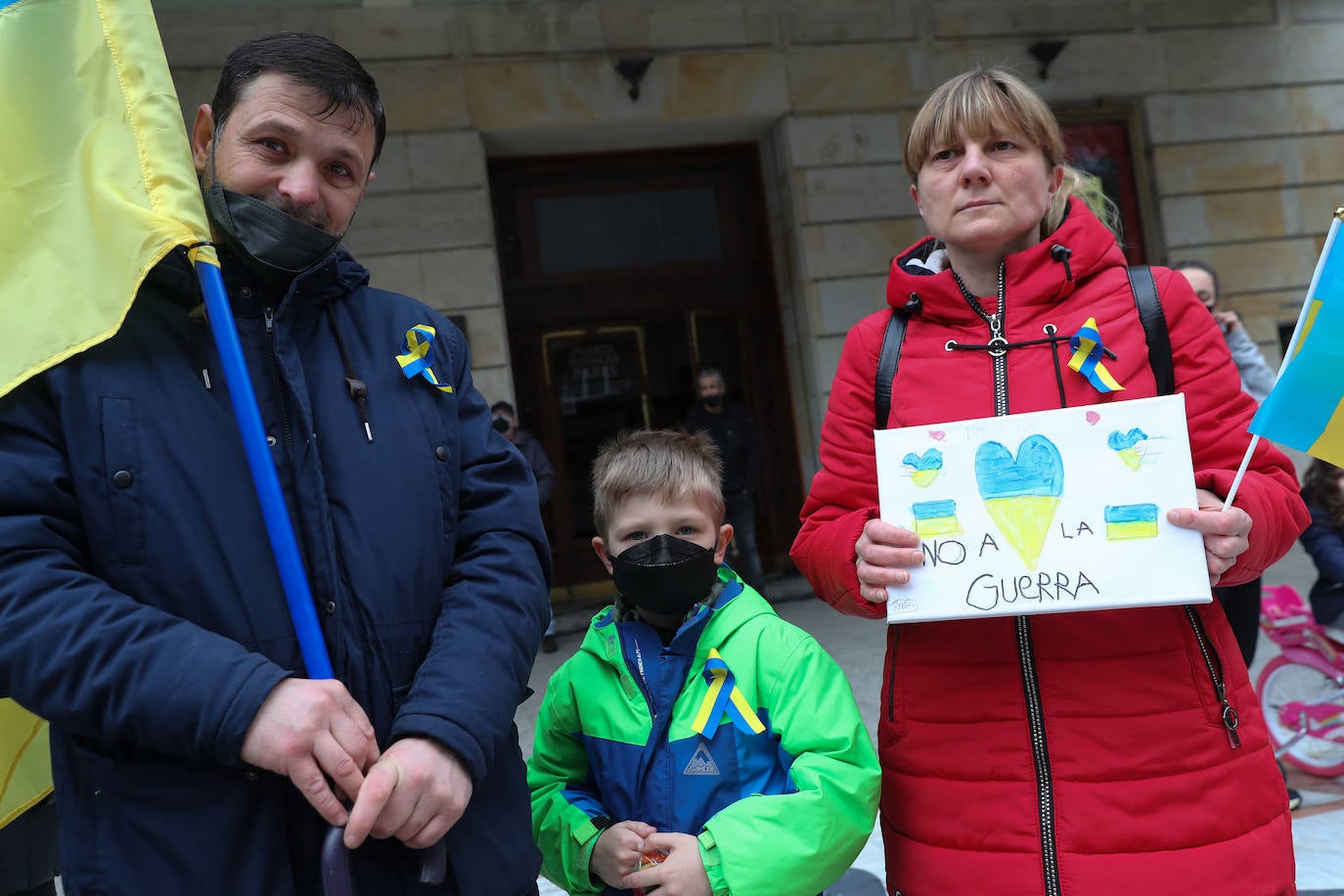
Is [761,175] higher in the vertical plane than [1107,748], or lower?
higher

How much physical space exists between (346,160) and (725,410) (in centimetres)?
730

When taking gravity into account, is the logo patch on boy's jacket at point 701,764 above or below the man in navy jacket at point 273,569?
below

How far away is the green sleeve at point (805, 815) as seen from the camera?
1.82m

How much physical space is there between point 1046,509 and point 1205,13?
10308mm

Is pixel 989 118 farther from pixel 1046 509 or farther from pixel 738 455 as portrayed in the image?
pixel 738 455

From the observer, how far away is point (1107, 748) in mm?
1742

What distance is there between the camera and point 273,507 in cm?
147

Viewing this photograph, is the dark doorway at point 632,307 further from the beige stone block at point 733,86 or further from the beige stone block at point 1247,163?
the beige stone block at point 1247,163

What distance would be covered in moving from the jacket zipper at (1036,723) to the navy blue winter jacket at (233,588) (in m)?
0.80

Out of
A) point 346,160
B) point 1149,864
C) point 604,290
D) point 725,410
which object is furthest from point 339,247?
point 604,290

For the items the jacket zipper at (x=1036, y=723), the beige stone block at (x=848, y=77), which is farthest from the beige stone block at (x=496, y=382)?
the jacket zipper at (x=1036, y=723)

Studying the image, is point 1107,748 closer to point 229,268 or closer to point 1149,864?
point 1149,864

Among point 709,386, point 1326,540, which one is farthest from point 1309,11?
point 1326,540

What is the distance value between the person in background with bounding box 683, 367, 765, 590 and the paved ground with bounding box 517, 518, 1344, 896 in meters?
0.55
